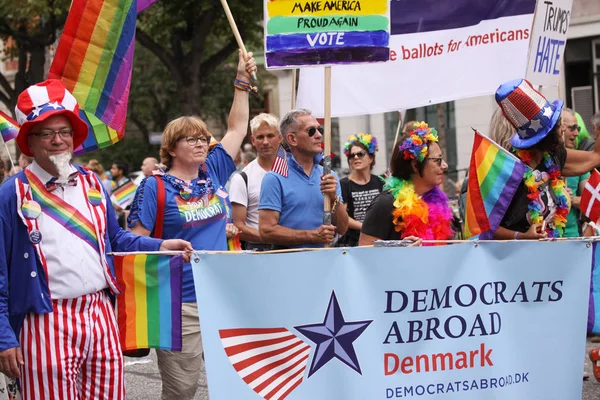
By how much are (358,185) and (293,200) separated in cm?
265

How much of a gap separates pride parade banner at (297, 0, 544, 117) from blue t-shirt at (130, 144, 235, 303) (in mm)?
2801

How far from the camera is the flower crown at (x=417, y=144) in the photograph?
5262 millimetres

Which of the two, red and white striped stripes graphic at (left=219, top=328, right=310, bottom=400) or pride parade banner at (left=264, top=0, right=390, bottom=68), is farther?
pride parade banner at (left=264, top=0, right=390, bottom=68)

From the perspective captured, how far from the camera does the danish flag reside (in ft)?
18.9

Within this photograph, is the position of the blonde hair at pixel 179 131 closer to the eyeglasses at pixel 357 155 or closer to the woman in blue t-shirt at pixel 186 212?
the woman in blue t-shirt at pixel 186 212

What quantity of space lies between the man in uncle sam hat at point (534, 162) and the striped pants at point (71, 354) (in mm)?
2304

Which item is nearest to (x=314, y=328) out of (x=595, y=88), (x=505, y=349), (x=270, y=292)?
(x=270, y=292)

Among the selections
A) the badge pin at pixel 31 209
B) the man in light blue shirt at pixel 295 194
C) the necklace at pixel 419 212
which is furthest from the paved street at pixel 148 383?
the badge pin at pixel 31 209

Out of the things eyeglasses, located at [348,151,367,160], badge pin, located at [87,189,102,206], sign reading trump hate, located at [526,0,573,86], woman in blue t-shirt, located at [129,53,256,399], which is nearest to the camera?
badge pin, located at [87,189,102,206]

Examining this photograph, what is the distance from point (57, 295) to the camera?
4.02m

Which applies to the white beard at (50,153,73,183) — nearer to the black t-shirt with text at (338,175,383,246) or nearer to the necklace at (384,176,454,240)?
the necklace at (384,176,454,240)

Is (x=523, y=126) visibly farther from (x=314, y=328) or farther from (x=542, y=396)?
(x=314, y=328)

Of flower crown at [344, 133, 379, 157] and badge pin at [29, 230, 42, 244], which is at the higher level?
flower crown at [344, 133, 379, 157]

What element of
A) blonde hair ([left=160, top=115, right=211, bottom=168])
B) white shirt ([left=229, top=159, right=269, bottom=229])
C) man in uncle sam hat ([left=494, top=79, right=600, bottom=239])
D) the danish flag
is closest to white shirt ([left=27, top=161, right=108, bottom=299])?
blonde hair ([left=160, top=115, right=211, bottom=168])
